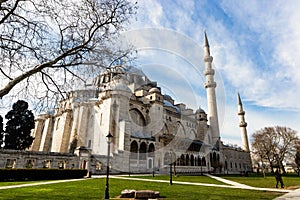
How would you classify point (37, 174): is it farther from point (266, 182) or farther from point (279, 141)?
point (279, 141)

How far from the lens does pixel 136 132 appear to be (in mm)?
35969

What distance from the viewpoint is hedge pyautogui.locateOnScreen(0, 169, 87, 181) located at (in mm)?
17500

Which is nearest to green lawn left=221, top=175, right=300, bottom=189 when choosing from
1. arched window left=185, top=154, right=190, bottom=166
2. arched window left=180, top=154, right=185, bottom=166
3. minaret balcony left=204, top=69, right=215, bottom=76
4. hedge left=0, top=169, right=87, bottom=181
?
arched window left=180, top=154, right=185, bottom=166

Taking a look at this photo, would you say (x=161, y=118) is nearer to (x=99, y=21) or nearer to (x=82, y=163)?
(x=82, y=163)

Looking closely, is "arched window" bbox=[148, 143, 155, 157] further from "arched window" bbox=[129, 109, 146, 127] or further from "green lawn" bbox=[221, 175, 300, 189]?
"green lawn" bbox=[221, 175, 300, 189]

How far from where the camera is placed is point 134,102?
127 ft

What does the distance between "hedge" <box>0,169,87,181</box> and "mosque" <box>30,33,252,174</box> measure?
4.01 meters

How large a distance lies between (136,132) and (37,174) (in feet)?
61.3

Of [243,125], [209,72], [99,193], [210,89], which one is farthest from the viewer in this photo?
[243,125]

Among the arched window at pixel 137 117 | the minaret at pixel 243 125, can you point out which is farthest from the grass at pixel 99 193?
the minaret at pixel 243 125

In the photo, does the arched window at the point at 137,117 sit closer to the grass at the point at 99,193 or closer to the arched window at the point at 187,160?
the arched window at the point at 187,160

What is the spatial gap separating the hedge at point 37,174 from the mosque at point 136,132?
13.2 ft

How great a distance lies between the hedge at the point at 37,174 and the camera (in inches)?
689

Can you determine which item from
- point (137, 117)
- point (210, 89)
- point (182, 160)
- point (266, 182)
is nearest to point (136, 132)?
point (137, 117)
